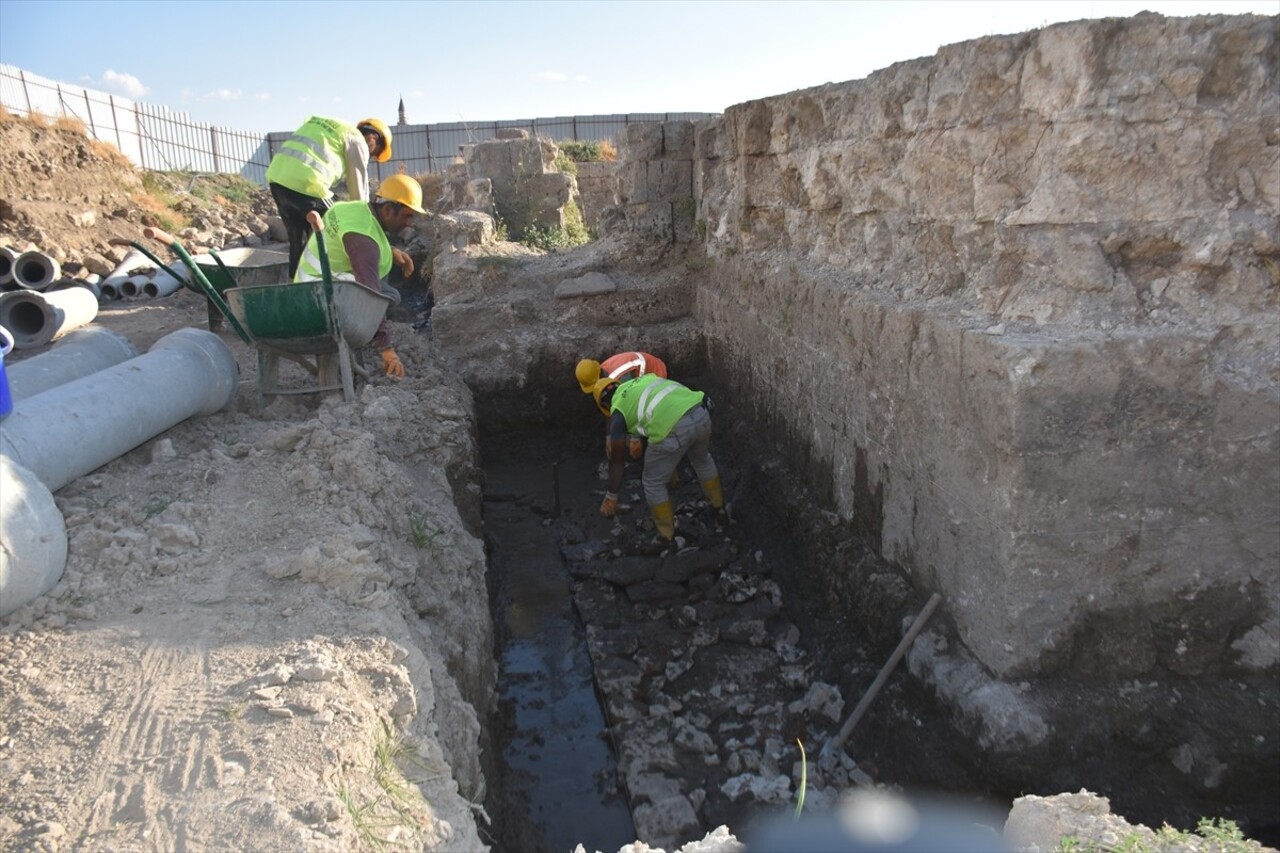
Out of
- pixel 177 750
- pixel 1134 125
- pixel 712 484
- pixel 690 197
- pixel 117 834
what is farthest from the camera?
pixel 690 197

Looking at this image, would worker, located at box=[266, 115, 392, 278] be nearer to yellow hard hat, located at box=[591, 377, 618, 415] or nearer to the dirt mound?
yellow hard hat, located at box=[591, 377, 618, 415]

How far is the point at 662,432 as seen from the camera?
208 inches

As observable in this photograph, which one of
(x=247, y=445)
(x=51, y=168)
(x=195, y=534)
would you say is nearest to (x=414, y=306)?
(x=51, y=168)

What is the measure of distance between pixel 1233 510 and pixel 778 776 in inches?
75.7

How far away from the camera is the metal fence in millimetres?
14375

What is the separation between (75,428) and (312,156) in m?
2.70

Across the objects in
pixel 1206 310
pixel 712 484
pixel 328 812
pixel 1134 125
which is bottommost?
pixel 712 484

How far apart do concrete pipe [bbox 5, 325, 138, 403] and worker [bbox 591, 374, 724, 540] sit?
2762 millimetres

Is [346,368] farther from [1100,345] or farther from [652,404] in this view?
[1100,345]

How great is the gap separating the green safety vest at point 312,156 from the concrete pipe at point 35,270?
3.06 metres

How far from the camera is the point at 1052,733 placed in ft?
9.78

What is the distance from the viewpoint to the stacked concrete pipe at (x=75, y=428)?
2.63 meters

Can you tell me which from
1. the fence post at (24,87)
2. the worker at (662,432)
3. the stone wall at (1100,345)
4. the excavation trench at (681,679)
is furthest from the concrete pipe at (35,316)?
the fence post at (24,87)

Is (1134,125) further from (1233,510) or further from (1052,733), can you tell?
(1052,733)
